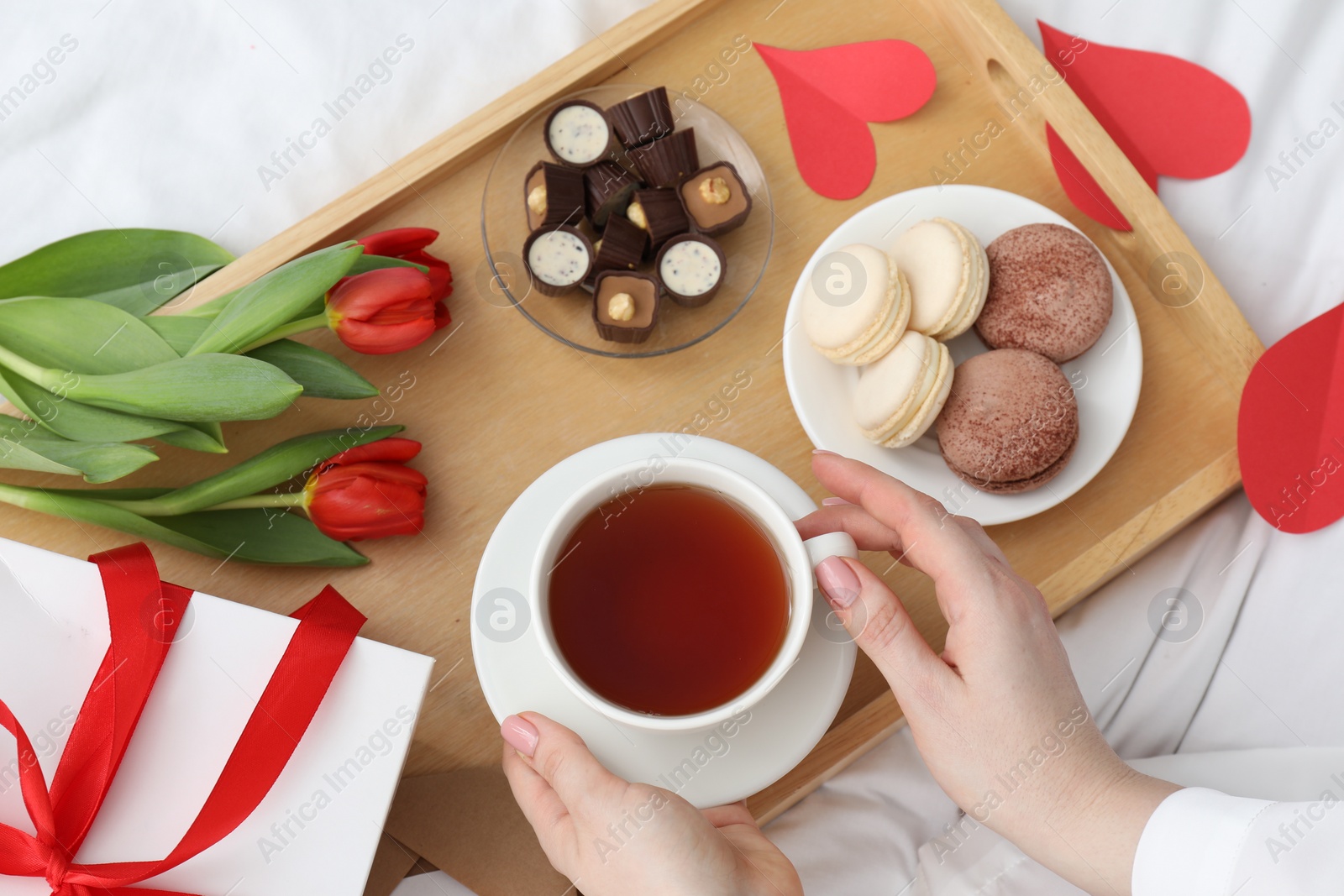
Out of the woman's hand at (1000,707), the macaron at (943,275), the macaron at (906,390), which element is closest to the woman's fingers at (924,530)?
the woman's hand at (1000,707)

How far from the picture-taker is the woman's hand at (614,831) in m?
0.66

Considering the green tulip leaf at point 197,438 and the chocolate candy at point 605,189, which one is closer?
the green tulip leaf at point 197,438

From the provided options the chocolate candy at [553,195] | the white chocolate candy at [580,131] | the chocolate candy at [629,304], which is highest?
the white chocolate candy at [580,131]

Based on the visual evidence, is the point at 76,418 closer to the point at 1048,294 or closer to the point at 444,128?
the point at 444,128

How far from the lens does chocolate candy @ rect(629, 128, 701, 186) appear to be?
961 mm

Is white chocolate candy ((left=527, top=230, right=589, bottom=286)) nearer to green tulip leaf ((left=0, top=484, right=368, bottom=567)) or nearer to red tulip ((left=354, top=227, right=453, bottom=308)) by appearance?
red tulip ((left=354, top=227, right=453, bottom=308))

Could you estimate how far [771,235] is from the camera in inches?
39.6

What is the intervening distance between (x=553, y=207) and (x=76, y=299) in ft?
1.52

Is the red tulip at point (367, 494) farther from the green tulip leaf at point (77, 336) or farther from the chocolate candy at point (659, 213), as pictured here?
the chocolate candy at point (659, 213)

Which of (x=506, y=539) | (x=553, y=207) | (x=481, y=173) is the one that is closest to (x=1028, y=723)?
(x=506, y=539)

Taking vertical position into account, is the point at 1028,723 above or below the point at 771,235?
below

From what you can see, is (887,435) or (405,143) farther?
(405,143)

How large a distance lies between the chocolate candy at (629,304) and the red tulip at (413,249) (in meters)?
0.16

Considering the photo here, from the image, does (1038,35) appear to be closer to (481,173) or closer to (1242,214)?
(1242,214)
